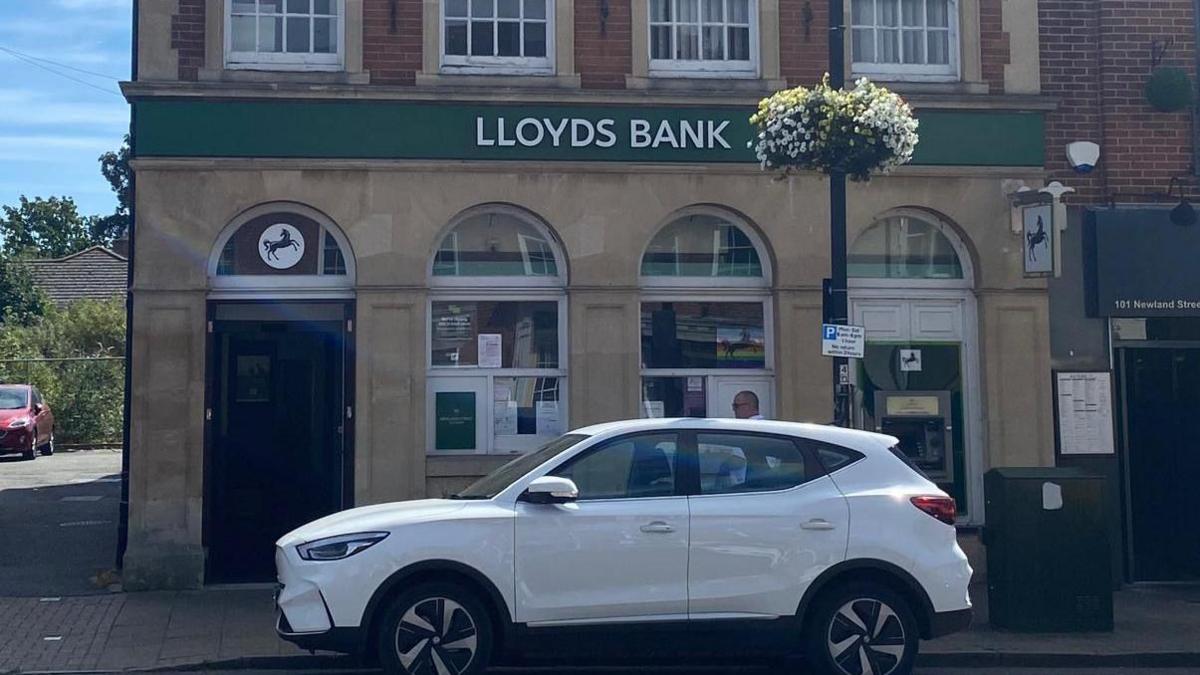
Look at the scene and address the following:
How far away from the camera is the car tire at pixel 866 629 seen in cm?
809

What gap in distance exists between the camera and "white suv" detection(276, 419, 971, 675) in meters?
7.80

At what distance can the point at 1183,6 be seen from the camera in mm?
13305

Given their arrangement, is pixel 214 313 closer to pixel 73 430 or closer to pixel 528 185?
pixel 528 185

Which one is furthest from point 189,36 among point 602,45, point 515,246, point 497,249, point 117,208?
point 117,208

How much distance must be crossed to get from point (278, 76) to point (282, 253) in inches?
63.0

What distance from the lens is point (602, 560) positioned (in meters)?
7.90

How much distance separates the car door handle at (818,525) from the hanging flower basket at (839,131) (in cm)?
334

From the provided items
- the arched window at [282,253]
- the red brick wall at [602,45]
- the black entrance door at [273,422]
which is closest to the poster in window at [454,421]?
the black entrance door at [273,422]

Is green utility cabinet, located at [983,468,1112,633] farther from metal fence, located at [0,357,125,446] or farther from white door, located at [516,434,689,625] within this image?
metal fence, located at [0,357,125,446]

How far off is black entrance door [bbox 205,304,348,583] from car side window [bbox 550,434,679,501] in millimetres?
4402

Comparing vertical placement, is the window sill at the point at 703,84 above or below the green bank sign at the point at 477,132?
above

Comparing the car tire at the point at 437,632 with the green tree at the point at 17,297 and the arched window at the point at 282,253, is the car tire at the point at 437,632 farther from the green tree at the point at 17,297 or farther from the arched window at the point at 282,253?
the green tree at the point at 17,297

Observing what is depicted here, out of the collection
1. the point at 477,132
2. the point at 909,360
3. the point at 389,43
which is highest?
the point at 389,43

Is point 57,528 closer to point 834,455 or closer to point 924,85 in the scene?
point 834,455
